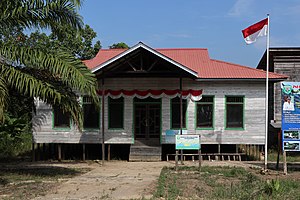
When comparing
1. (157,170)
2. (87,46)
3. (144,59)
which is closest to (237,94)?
(144,59)

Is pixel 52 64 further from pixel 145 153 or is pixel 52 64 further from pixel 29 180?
pixel 145 153

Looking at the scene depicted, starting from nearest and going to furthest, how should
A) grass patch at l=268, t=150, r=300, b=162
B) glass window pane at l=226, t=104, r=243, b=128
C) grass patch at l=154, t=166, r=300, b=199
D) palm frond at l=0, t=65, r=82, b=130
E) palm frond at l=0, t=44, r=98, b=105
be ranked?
grass patch at l=154, t=166, r=300, b=199 < palm frond at l=0, t=65, r=82, b=130 < palm frond at l=0, t=44, r=98, b=105 < grass patch at l=268, t=150, r=300, b=162 < glass window pane at l=226, t=104, r=243, b=128

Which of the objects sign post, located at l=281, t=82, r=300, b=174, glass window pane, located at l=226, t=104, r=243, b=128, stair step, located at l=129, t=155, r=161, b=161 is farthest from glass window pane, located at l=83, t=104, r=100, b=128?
sign post, located at l=281, t=82, r=300, b=174

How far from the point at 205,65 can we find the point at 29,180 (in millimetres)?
10348

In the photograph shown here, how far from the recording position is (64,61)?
10.3 meters

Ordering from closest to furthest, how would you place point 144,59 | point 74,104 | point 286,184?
point 286,184 → point 74,104 → point 144,59

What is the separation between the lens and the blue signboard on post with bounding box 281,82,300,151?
1249 cm

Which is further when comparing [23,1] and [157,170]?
[157,170]

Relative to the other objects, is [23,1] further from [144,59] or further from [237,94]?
[237,94]

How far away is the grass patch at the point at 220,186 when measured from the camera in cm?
867

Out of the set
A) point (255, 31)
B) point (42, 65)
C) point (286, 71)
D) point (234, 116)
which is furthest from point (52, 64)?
point (286, 71)

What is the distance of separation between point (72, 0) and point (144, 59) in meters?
5.87

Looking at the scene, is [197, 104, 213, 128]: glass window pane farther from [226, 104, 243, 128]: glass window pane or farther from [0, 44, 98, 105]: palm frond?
[0, 44, 98, 105]: palm frond

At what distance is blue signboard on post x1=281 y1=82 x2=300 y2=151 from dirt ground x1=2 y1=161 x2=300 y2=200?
1.03 m
